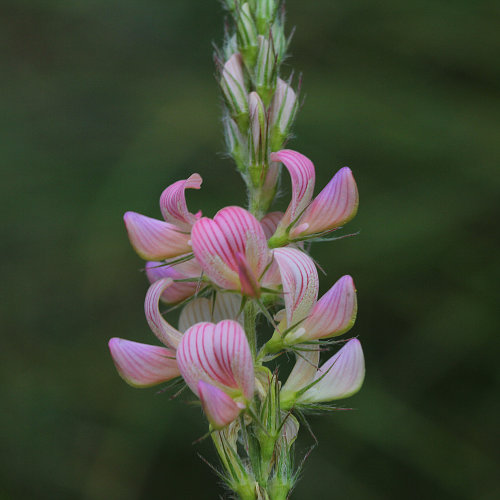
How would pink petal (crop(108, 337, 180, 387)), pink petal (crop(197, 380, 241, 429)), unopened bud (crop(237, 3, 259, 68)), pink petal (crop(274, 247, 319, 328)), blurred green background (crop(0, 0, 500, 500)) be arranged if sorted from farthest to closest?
blurred green background (crop(0, 0, 500, 500)), unopened bud (crop(237, 3, 259, 68)), pink petal (crop(108, 337, 180, 387)), pink petal (crop(274, 247, 319, 328)), pink petal (crop(197, 380, 241, 429))

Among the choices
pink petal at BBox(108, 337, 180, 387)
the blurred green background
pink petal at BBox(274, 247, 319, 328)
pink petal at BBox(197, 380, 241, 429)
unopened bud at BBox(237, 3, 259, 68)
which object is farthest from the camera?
the blurred green background

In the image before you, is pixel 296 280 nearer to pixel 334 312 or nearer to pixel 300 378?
pixel 334 312

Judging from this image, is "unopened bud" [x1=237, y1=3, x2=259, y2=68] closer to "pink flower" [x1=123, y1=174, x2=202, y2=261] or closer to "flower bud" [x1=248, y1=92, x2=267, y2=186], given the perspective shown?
"flower bud" [x1=248, y1=92, x2=267, y2=186]

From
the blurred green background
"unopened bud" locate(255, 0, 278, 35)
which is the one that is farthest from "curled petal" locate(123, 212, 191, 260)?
the blurred green background

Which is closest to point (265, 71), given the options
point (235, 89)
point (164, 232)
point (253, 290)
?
point (235, 89)

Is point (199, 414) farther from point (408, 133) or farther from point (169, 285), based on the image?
point (169, 285)

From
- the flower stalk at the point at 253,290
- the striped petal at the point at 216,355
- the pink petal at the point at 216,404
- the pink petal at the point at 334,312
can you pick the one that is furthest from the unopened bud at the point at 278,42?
the pink petal at the point at 216,404
